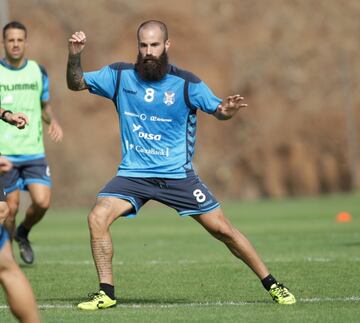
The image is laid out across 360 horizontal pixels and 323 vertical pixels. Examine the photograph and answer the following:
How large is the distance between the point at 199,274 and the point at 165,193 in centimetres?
241

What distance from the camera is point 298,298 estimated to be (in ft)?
30.6

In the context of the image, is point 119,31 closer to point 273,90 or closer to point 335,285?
point 273,90

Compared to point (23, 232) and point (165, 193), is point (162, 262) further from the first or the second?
point (165, 193)

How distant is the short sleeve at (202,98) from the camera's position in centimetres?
892

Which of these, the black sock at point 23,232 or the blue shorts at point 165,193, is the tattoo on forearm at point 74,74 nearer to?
the blue shorts at point 165,193

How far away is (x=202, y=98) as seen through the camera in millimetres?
8992

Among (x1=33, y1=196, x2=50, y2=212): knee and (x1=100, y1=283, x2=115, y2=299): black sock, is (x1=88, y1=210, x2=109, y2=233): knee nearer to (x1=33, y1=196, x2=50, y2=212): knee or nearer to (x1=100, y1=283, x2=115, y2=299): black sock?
(x1=100, y1=283, x2=115, y2=299): black sock

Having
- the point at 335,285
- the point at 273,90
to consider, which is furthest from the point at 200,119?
the point at 335,285

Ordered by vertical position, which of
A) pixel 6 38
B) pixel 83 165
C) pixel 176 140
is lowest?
pixel 83 165

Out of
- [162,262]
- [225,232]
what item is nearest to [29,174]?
[162,262]

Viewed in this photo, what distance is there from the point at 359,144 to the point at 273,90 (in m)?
4.64

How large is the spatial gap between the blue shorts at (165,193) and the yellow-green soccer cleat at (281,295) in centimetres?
86

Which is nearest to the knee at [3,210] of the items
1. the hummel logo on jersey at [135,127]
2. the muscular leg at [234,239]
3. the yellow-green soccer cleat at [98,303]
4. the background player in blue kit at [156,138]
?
the background player in blue kit at [156,138]

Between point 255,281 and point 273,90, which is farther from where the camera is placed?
point 273,90
